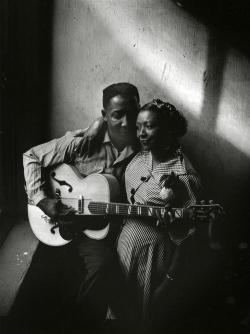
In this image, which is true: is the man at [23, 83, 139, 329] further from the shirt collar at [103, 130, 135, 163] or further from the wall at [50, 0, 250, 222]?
the wall at [50, 0, 250, 222]

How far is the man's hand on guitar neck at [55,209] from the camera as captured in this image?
1.77 m

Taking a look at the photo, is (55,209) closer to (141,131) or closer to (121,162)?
(121,162)

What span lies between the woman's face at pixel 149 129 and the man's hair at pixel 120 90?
6.9 inches

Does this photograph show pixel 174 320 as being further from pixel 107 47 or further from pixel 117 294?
pixel 107 47

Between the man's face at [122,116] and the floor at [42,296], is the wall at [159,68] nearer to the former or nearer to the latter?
the man's face at [122,116]

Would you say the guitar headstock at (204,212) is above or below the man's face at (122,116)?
below

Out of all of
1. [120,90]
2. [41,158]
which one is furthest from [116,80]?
[41,158]

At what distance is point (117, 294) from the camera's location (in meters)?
1.67

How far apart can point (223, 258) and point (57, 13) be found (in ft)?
4.38

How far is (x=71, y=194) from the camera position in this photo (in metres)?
1.79

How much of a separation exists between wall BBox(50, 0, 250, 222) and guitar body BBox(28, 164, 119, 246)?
230 mm

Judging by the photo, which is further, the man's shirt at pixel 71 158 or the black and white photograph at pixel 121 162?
the man's shirt at pixel 71 158

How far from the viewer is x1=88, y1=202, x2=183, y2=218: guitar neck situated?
1518 mm

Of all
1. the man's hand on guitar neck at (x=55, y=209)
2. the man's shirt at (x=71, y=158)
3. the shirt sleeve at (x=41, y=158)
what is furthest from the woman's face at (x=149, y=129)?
Result: the man's hand on guitar neck at (x=55, y=209)
